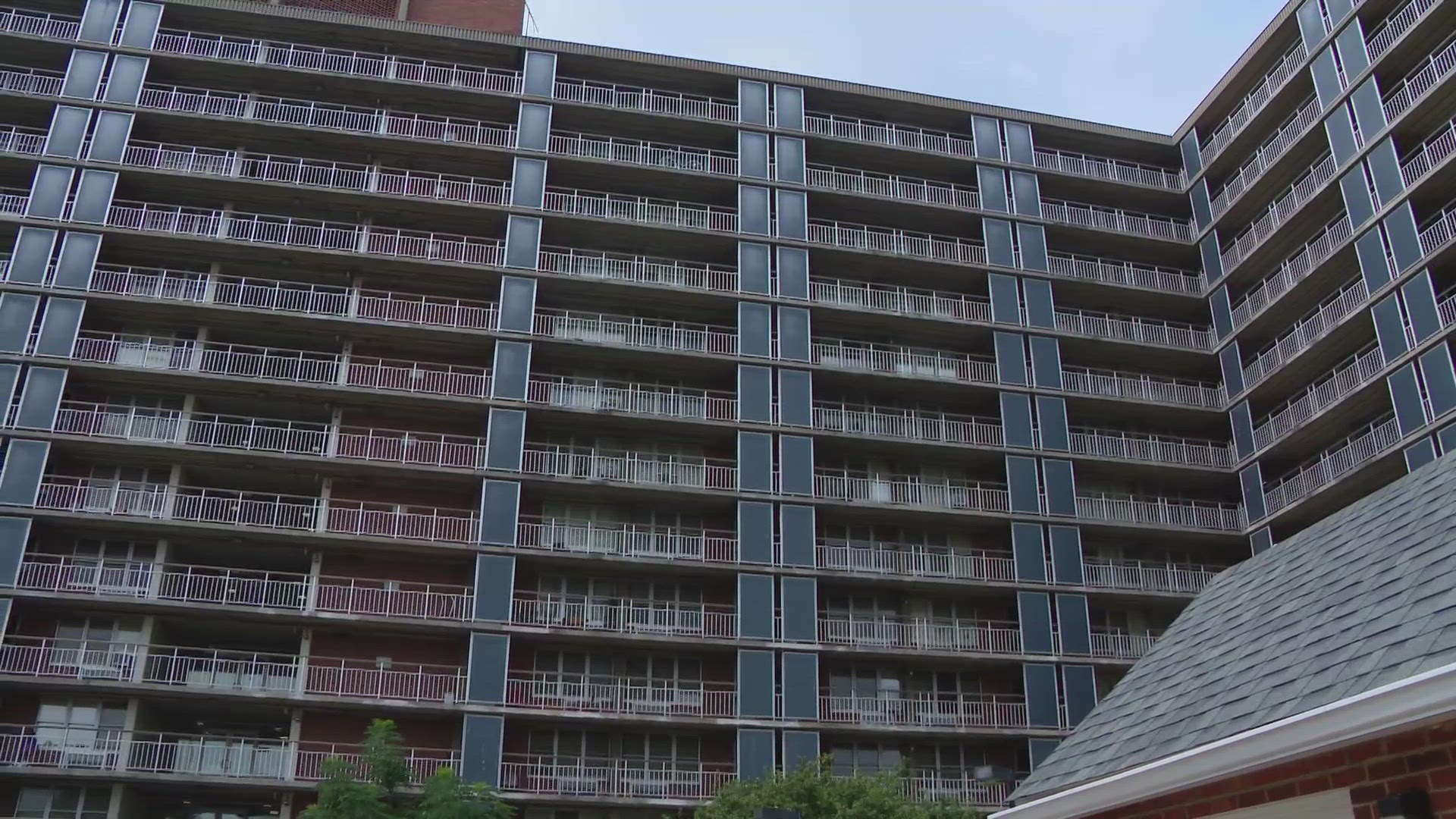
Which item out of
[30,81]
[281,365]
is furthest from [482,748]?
[30,81]

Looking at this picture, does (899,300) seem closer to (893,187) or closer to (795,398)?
(893,187)

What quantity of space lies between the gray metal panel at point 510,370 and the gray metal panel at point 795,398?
753cm

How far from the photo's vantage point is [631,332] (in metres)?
41.0

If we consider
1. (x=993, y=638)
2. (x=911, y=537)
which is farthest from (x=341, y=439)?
(x=993, y=638)

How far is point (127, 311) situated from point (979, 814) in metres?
27.2

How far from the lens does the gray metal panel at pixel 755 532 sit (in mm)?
38125

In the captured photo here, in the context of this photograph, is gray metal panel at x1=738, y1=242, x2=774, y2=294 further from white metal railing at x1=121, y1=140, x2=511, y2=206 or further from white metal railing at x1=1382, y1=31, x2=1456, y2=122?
white metal railing at x1=1382, y1=31, x2=1456, y2=122

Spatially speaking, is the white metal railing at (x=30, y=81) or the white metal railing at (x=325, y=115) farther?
the white metal railing at (x=325, y=115)

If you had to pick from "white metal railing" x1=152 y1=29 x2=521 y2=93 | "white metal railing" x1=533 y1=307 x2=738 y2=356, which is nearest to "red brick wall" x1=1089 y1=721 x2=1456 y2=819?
"white metal railing" x1=533 y1=307 x2=738 y2=356

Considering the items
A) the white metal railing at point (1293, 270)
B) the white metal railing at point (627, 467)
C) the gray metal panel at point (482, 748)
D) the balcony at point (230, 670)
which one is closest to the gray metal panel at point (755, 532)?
the white metal railing at point (627, 467)

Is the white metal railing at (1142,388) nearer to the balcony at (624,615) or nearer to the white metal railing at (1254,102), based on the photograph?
the white metal railing at (1254,102)

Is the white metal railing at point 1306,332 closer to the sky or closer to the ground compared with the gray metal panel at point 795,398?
closer to the sky

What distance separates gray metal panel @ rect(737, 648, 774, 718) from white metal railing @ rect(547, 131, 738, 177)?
15.7m

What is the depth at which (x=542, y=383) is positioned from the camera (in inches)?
1558
